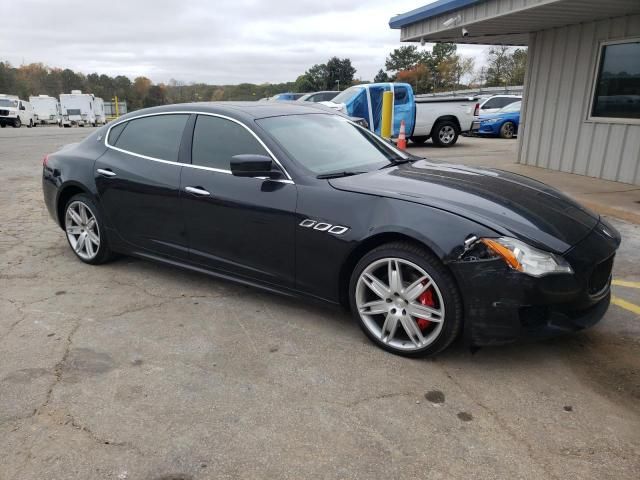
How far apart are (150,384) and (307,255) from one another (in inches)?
48.7

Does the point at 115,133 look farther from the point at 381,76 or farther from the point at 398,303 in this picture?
the point at 381,76

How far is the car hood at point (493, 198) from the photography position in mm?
2955

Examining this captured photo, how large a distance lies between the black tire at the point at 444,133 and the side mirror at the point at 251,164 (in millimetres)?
13183

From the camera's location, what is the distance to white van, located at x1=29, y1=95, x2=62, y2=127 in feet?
128

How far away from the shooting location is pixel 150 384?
9.66 ft

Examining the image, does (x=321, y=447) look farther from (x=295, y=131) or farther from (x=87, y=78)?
(x=87, y=78)

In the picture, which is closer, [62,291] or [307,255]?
[307,255]

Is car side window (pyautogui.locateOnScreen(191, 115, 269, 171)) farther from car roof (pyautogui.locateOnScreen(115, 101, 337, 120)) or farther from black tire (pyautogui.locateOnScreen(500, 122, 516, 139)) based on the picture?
black tire (pyautogui.locateOnScreen(500, 122, 516, 139))

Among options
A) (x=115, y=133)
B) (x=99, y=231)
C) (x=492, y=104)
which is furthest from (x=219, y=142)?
(x=492, y=104)

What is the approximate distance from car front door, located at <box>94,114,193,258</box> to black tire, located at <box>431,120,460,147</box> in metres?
12.5

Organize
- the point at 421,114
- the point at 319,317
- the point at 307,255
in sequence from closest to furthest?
the point at 307,255 < the point at 319,317 < the point at 421,114

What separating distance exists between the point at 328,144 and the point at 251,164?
76 cm

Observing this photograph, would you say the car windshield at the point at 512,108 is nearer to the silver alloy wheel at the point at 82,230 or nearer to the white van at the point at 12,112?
the silver alloy wheel at the point at 82,230

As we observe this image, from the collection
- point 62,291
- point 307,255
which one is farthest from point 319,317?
point 62,291
